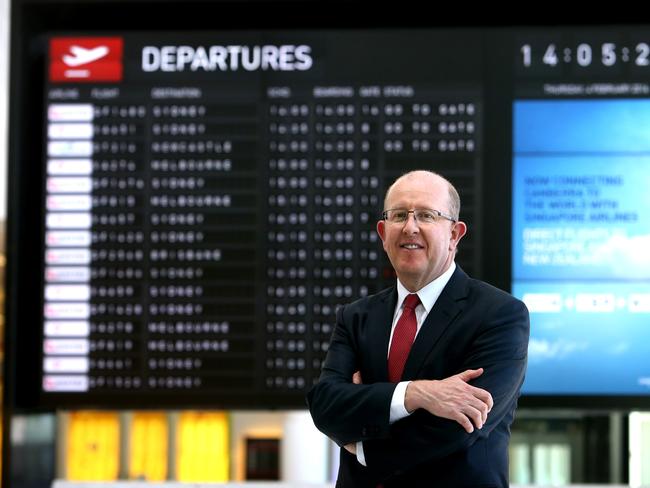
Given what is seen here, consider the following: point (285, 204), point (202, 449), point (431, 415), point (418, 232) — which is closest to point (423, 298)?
point (418, 232)

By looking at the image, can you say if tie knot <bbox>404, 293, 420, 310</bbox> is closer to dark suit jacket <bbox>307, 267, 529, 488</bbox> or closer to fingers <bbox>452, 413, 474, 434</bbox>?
dark suit jacket <bbox>307, 267, 529, 488</bbox>

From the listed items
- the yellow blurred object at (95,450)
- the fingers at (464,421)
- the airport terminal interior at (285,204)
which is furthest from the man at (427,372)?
the yellow blurred object at (95,450)

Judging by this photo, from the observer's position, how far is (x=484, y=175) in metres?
3.62

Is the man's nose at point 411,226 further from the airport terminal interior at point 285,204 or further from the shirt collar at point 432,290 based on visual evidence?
the airport terminal interior at point 285,204

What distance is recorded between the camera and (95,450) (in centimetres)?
384

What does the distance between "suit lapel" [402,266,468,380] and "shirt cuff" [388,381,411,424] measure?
0.22 feet

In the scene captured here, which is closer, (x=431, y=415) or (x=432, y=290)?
(x=431, y=415)

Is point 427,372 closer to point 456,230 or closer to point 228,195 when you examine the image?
point 456,230

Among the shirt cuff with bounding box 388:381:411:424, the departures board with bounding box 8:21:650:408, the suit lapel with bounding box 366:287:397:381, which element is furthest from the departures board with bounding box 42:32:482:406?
the shirt cuff with bounding box 388:381:411:424

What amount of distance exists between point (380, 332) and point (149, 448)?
2.12m

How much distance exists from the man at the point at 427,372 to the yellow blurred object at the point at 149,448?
198 centimetres

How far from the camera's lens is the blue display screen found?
356cm

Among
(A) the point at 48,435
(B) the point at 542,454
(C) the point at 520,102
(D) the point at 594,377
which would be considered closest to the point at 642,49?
(C) the point at 520,102

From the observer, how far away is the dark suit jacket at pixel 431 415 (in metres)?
1.80
